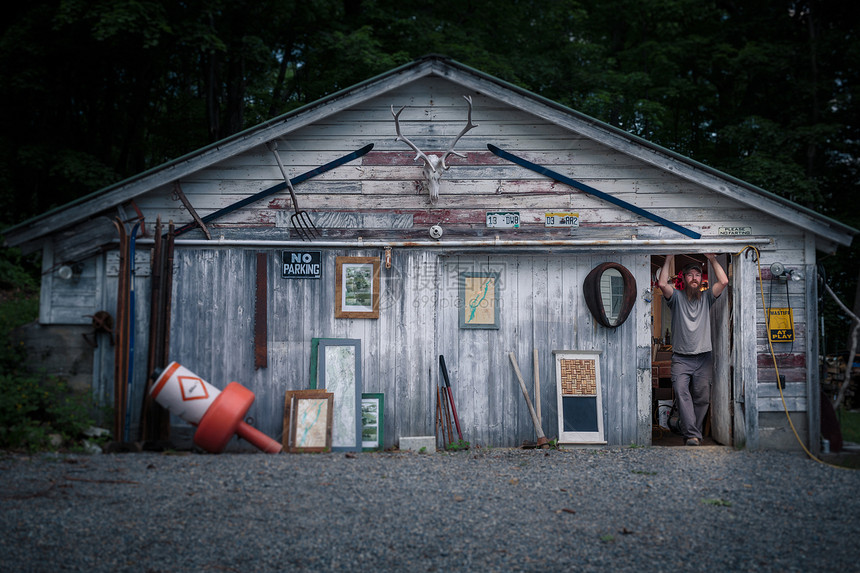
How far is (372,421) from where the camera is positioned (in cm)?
759

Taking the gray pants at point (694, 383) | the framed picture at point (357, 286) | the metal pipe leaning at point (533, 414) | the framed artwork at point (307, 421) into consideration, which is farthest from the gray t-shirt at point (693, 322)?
the framed artwork at point (307, 421)

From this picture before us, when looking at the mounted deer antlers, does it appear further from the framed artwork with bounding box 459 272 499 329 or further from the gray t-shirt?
the gray t-shirt

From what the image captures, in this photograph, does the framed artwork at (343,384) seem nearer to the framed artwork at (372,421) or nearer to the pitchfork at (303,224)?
Answer: the framed artwork at (372,421)

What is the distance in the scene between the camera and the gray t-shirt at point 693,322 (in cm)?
807

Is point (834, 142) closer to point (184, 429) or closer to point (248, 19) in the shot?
point (248, 19)

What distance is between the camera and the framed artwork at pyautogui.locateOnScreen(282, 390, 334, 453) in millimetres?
7340

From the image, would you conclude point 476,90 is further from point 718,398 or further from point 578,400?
point 718,398

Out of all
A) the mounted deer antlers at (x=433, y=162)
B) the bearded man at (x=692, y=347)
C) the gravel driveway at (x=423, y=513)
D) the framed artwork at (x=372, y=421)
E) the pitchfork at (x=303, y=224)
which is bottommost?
the gravel driveway at (x=423, y=513)

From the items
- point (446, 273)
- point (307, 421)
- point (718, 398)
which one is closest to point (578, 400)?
point (718, 398)

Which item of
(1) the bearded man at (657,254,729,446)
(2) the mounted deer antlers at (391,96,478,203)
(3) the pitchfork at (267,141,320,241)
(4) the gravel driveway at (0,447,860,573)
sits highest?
(2) the mounted deer antlers at (391,96,478,203)

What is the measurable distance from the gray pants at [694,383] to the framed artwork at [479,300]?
2.42 m

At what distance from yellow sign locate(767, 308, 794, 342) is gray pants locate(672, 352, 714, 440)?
804mm

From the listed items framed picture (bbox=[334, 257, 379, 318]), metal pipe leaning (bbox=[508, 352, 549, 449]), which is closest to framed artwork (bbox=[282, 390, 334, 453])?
framed picture (bbox=[334, 257, 379, 318])

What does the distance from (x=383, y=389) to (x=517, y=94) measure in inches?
151
